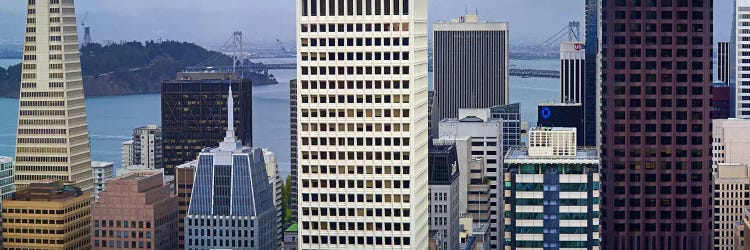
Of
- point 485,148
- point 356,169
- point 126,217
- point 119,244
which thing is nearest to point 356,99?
point 356,169

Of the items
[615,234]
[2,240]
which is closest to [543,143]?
[615,234]

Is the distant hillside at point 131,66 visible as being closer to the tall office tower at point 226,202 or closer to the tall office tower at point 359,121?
the tall office tower at point 226,202

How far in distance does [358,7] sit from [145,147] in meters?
26.5

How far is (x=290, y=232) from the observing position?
37.6 metres

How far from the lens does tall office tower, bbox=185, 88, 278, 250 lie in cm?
3450

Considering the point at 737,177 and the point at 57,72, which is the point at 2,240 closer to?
the point at 57,72

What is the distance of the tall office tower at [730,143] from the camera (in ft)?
145

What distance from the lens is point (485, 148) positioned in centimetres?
4534

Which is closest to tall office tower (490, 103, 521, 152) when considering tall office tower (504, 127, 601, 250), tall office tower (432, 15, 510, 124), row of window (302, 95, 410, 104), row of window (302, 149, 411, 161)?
tall office tower (432, 15, 510, 124)

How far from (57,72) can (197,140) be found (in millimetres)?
6983

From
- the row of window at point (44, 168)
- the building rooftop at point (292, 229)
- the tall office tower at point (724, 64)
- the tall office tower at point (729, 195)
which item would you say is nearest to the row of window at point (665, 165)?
the tall office tower at point (729, 195)

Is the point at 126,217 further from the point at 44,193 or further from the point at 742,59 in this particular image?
the point at 742,59

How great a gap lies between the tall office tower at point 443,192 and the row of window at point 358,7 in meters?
12.9

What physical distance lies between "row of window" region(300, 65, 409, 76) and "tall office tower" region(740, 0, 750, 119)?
102 ft
